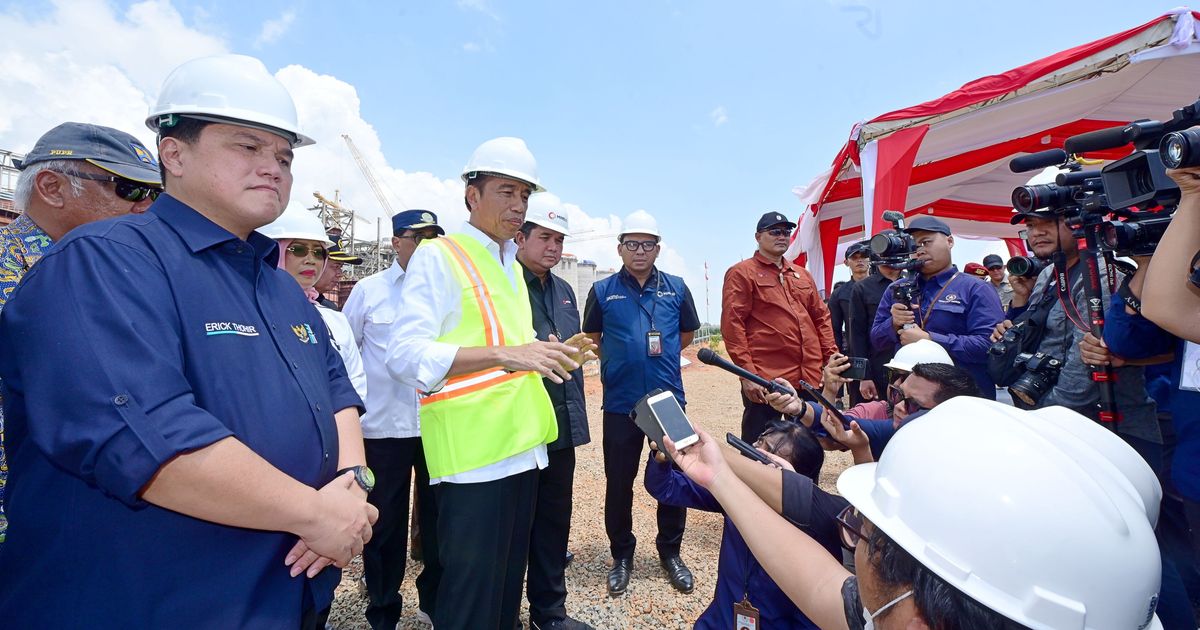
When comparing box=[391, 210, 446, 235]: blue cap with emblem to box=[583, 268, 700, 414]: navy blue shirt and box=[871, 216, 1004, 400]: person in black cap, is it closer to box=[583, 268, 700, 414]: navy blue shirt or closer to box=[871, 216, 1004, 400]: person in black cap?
box=[583, 268, 700, 414]: navy blue shirt

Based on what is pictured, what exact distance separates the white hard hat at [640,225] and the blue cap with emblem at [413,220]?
54.6 inches

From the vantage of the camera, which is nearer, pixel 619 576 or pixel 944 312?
pixel 619 576

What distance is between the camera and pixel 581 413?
3.34m

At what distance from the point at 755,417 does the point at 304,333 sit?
3.28 metres

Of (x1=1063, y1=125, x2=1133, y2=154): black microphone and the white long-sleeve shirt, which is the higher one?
(x1=1063, y1=125, x2=1133, y2=154): black microphone

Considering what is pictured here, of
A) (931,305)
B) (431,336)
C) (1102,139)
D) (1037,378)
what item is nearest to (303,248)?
(431,336)

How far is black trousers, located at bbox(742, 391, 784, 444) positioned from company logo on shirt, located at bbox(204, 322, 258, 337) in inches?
132

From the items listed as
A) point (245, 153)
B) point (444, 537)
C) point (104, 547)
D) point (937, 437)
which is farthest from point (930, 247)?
point (104, 547)

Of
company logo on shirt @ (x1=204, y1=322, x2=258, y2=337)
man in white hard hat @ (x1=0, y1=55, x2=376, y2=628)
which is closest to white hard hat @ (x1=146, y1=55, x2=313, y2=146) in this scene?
man in white hard hat @ (x1=0, y1=55, x2=376, y2=628)

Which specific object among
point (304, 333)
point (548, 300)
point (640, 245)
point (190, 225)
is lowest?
point (548, 300)

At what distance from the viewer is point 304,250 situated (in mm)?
3137

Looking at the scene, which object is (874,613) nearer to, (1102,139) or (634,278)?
(1102,139)

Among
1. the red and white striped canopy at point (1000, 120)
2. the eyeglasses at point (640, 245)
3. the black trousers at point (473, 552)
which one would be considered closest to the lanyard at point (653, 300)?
the eyeglasses at point (640, 245)

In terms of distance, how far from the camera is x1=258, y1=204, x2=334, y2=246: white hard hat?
305 centimetres
